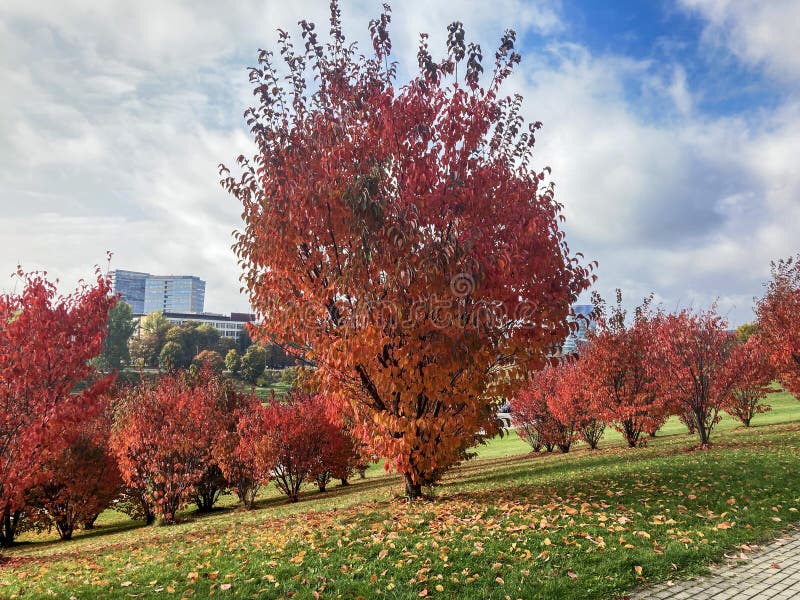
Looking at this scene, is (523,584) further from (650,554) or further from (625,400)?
(625,400)

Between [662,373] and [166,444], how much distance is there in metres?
16.1

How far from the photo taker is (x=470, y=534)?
23.0ft

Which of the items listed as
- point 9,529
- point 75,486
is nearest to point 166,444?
point 75,486

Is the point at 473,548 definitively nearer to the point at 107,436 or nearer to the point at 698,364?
the point at 698,364

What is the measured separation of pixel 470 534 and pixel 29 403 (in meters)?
9.33

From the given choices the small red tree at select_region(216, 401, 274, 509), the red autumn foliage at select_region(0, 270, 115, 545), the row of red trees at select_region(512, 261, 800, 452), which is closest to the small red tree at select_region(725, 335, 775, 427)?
the row of red trees at select_region(512, 261, 800, 452)

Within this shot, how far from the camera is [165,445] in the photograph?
16.2m

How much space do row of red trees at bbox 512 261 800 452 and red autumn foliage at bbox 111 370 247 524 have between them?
11.6 m

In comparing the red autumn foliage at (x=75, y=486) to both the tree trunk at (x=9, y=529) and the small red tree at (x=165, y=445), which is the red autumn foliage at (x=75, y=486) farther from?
the small red tree at (x=165, y=445)

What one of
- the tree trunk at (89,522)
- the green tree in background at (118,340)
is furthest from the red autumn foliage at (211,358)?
the tree trunk at (89,522)

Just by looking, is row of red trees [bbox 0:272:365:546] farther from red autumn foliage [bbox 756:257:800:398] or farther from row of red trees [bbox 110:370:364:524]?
red autumn foliage [bbox 756:257:800:398]

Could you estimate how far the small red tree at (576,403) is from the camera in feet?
69.5

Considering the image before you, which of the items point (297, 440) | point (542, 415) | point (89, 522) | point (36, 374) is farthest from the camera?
point (542, 415)

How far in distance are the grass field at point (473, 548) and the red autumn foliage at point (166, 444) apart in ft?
19.9
